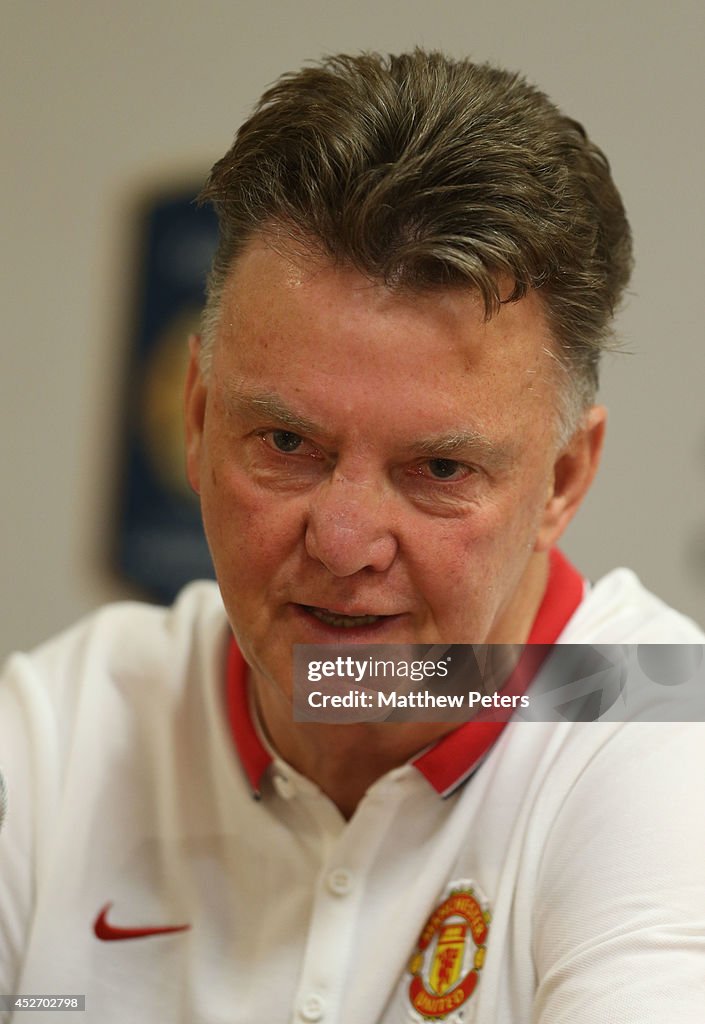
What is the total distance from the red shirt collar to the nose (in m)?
0.22

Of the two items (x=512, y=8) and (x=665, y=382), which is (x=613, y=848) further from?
(x=512, y=8)

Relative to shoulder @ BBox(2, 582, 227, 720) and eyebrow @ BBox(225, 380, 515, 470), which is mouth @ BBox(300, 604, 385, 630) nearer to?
eyebrow @ BBox(225, 380, 515, 470)

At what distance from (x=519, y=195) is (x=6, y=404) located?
152 centimetres

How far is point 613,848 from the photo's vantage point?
0.81 metres

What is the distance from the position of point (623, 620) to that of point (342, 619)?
0.30m

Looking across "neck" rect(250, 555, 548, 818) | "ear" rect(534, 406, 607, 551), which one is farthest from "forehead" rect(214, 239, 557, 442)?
"neck" rect(250, 555, 548, 818)

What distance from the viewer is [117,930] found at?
99cm

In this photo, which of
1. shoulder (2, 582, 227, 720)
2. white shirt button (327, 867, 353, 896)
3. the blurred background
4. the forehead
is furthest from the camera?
the blurred background

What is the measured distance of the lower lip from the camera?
33.1 inches

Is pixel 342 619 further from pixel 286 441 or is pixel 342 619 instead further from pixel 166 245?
pixel 166 245

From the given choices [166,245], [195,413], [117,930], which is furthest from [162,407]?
[117,930]

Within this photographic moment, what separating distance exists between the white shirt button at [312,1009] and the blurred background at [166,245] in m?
0.65

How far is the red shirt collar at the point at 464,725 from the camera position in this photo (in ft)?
3.09

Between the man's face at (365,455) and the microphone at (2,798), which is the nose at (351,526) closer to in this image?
the man's face at (365,455)
